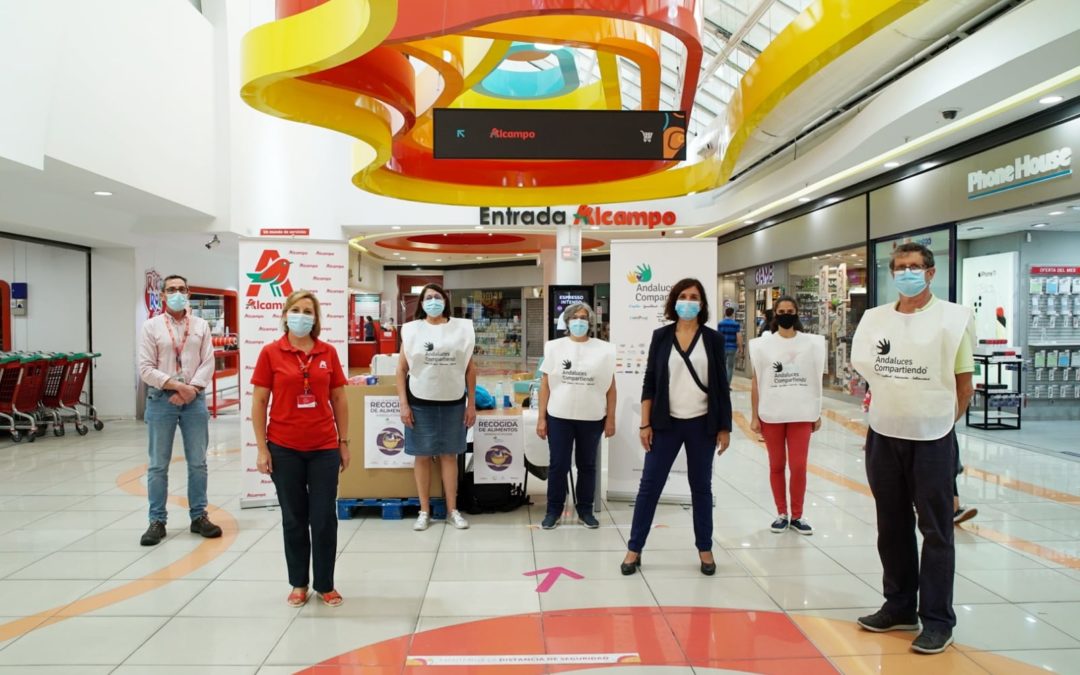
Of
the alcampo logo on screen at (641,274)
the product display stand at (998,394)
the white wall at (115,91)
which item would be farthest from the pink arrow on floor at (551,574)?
the product display stand at (998,394)

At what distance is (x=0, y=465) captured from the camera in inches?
257

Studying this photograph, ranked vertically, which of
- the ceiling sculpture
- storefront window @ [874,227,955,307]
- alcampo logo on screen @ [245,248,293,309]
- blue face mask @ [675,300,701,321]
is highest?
the ceiling sculpture

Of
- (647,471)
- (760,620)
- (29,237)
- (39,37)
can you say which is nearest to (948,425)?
(760,620)

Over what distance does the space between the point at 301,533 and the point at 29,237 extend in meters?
8.16

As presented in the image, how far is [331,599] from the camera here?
3.22m

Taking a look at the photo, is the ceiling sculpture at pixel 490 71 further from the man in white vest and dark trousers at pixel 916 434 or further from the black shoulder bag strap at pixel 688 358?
the man in white vest and dark trousers at pixel 916 434

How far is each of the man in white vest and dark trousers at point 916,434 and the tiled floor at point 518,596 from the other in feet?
0.64

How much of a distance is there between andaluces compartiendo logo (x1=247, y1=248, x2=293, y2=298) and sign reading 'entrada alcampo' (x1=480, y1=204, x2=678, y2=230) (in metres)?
7.50

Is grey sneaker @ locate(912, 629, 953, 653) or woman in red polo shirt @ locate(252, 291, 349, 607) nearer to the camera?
grey sneaker @ locate(912, 629, 953, 653)

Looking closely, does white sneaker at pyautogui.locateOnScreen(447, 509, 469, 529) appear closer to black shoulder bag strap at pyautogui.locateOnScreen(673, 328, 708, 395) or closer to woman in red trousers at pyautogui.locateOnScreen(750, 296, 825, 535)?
black shoulder bag strap at pyautogui.locateOnScreen(673, 328, 708, 395)

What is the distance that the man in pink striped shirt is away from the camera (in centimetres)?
412

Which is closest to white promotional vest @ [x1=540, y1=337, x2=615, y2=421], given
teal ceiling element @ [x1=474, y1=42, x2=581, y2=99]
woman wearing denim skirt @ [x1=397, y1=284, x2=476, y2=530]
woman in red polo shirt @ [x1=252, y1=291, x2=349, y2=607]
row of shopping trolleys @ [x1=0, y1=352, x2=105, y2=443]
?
woman wearing denim skirt @ [x1=397, y1=284, x2=476, y2=530]

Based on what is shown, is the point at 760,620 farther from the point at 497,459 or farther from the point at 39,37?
the point at 39,37

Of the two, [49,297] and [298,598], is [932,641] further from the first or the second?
[49,297]
